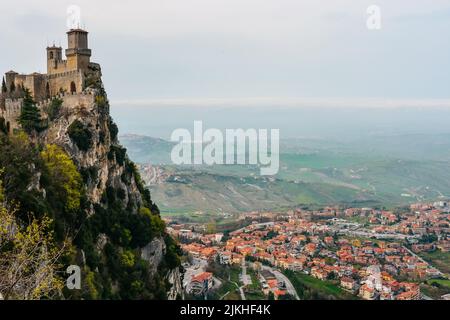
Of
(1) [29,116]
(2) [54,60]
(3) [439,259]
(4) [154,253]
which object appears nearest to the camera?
(1) [29,116]

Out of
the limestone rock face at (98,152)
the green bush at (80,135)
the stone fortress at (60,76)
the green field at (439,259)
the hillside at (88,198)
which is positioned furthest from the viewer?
the green field at (439,259)

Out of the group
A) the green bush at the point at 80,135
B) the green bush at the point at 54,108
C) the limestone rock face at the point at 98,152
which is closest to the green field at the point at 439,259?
the limestone rock face at the point at 98,152

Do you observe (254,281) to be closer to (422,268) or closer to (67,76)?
(422,268)

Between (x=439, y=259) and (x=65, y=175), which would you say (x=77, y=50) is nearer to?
(x=65, y=175)

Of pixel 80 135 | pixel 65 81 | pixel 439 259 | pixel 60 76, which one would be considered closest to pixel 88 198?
pixel 80 135

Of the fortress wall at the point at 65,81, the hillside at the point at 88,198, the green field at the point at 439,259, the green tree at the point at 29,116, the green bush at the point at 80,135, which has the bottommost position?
the green field at the point at 439,259

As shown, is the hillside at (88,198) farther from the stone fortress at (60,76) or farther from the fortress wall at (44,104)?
the stone fortress at (60,76)

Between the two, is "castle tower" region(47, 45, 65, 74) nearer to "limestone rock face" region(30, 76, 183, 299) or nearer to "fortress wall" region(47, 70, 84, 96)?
"fortress wall" region(47, 70, 84, 96)

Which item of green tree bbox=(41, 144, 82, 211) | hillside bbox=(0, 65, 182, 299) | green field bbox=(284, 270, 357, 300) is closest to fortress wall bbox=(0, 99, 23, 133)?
→ hillside bbox=(0, 65, 182, 299)

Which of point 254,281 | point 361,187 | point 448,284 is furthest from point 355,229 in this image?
point 361,187
